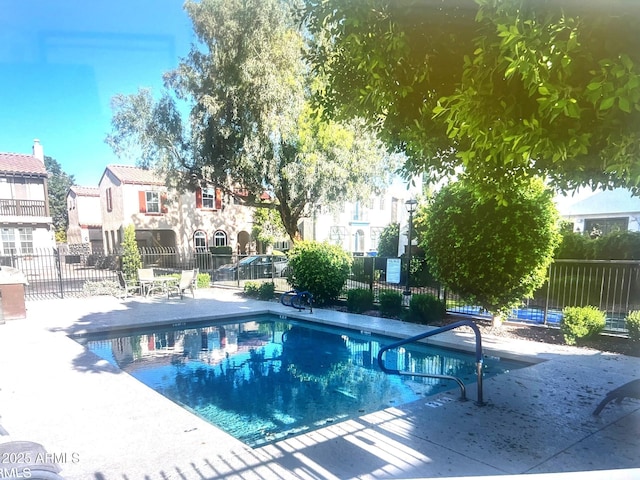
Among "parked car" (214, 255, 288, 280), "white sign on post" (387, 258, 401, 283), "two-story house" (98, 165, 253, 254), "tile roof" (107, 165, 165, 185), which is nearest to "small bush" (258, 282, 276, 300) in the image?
"parked car" (214, 255, 288, 280)

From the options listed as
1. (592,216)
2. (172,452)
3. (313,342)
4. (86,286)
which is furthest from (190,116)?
(592,216)

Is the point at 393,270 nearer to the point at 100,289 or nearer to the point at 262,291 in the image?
the point at 262,291

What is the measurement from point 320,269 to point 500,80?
8.37 meters

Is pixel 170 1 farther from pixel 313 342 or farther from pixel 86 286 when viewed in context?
pixel 86 286

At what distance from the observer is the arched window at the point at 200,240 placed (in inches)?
961

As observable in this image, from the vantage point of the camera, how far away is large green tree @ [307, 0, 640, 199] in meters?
1.97

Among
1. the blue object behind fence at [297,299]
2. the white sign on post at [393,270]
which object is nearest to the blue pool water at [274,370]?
the blue object behind fence at [297,299]

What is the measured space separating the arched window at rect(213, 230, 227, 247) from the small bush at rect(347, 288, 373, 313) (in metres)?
17.3

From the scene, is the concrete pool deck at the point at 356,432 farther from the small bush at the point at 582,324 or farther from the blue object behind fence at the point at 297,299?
the blue object behind fence at the point at 297,299

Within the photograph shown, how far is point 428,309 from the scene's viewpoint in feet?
27.6

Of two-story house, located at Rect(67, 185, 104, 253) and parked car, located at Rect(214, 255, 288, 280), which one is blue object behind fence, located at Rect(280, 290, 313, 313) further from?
two-story house, located at Rect(67, 185, 104, 253)

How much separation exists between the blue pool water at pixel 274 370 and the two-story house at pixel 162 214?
599 inches

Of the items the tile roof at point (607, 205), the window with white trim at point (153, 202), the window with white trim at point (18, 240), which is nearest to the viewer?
the tile roof at point (607, 205)

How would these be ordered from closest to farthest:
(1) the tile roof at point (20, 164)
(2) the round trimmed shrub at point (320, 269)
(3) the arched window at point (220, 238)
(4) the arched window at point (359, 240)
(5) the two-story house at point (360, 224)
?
(2) the round trimmed shrub at point (320, 269), (1) the tile roof at point (20, 164), (3) the arched window at point (220, 238), (5) the two-story house at point (360, 224), (4) the arched window at point (359, 240)
